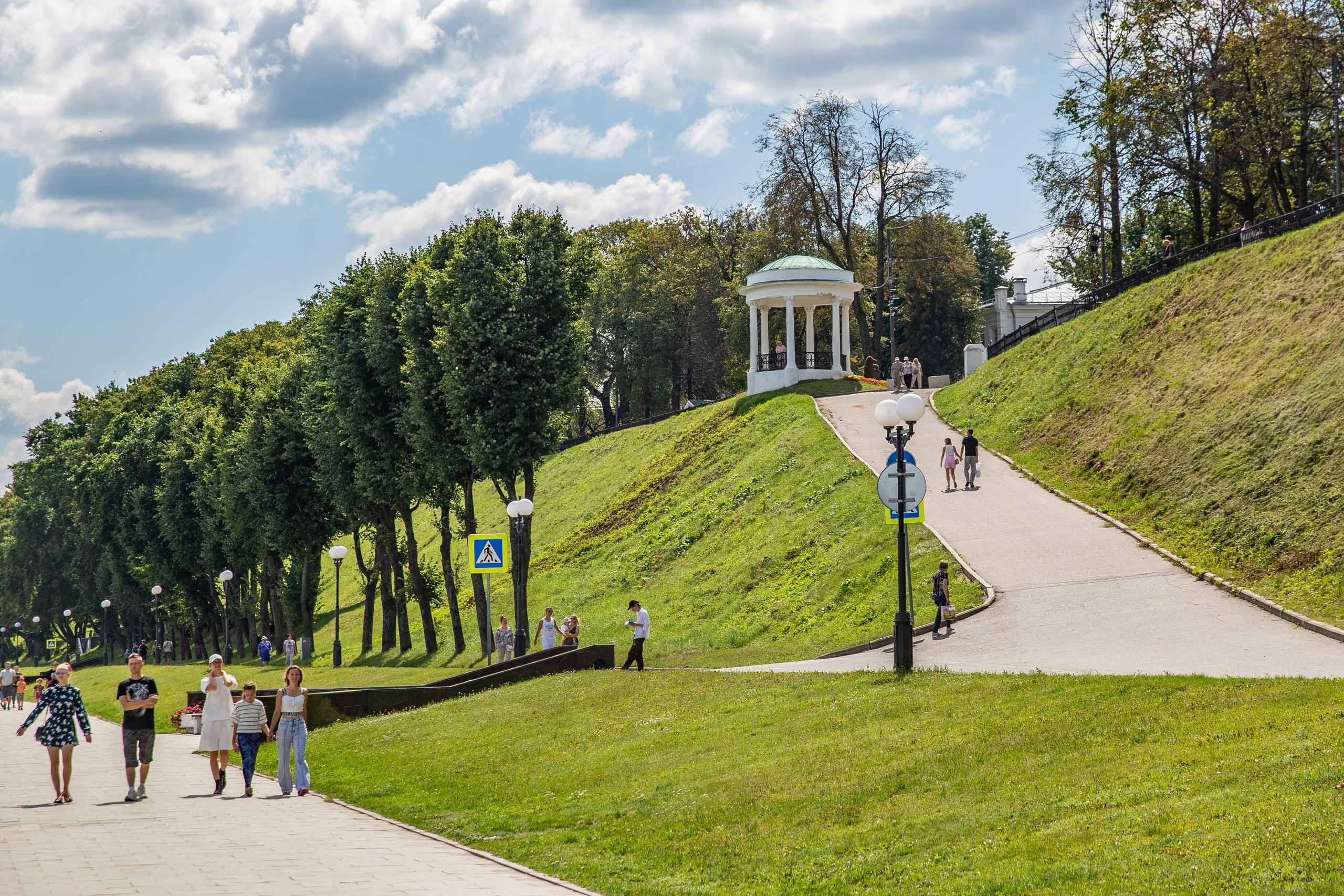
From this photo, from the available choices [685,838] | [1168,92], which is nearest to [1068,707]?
[685,838]

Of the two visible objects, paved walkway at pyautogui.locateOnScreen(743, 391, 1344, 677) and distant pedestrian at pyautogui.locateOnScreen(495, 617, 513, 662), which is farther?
distant pedestrian at pyautogui.locateOnScreen(495, 617, 513, 662)

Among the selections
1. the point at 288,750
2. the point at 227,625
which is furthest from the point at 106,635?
the point at 288,750

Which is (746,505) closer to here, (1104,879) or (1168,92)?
(1168,92)

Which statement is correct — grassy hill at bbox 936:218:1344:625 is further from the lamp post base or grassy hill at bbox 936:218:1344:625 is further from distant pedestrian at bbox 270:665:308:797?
distant pedestrian at bbox 270:665:308:797

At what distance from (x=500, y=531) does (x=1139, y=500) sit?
36.7 metres

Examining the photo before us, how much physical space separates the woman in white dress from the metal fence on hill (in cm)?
3221

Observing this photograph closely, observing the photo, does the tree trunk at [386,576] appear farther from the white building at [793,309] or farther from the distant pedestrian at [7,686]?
the white building at [793,309]

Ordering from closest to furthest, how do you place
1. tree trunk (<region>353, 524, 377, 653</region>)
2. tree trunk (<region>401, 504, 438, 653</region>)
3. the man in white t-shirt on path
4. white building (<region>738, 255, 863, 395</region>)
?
the man in white t-shirt on path → tree trunk (<region>401, 504, 438, 653</region>) → tree trunk (<region>353, 524, 377, 653</region>) → white building (<region>738, 255, 863, 395</region>)

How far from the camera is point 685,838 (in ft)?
39.6

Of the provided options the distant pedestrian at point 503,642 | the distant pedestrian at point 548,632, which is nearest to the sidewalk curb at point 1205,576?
the distant pedestrian at point 548,632

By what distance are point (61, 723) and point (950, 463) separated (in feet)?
82.0

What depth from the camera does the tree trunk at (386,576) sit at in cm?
4547

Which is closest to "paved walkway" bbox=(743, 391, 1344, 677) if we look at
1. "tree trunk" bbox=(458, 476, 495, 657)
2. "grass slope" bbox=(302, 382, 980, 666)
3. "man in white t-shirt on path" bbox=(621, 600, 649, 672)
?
"grass slope" bbox=(302, 382, 980, 666)

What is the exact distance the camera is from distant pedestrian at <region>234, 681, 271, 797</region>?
55.7 ft
